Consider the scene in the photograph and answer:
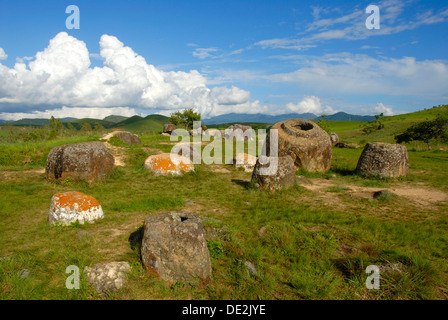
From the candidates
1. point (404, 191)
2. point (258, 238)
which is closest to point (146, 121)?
point (404, 191)

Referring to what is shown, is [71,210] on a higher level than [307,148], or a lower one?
lower

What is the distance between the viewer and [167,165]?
12.0 meters

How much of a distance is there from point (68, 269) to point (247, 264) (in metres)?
3.11

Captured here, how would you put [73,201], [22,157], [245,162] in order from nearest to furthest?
[73,201] < [22,157] < [245,162]

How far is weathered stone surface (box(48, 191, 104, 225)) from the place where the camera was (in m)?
6.16

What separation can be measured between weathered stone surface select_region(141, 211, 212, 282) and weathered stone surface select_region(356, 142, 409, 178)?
9907mm

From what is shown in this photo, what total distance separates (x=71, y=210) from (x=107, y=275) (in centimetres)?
295

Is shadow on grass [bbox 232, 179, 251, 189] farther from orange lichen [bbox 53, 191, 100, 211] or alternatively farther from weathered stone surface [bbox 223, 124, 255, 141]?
weathered stone surface [bbox 223, 124, 255, 141]

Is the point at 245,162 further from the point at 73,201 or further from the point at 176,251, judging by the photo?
the point at 176,251

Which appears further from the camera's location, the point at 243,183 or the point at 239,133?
the point at 239,133

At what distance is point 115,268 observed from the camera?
416 centimetres
